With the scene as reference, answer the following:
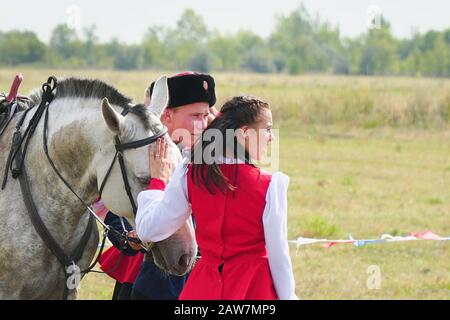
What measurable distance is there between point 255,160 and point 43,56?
57384 millimetres

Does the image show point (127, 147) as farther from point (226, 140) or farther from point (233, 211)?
point (233, 211)

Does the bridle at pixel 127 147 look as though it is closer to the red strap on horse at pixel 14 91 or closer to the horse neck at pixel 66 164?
the horse neck at pixel 66 164

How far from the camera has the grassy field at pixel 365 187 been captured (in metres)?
9.37

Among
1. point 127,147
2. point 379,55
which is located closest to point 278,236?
point 127,147

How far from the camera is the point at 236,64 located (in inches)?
4422

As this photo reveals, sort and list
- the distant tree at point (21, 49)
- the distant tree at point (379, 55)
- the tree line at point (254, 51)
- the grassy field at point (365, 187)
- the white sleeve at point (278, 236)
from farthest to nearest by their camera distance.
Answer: the distant tree at point (379, 55)
the tree line at point (254, 51)
the distant tree at point (21, 49)
the grassy field at point (365, 187)
the white sleeve at point (278, 236)

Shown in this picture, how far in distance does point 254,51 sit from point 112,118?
110795mm

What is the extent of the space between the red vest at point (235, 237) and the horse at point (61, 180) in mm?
789

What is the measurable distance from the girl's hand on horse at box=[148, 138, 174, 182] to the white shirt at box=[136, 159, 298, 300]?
175mm

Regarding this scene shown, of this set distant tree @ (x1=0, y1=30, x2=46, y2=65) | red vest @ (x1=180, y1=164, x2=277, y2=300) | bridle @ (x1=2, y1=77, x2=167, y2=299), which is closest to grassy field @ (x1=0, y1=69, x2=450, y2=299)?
bridle @ (x1=2, y1=77, x2=167, y2=299)

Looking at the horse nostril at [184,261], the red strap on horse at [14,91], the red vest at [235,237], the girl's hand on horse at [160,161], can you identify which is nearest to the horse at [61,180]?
the girl's hand on horse at [160,161]

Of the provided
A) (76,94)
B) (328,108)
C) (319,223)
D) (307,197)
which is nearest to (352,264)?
(319,223)

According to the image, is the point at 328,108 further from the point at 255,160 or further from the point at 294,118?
the point at 255,160

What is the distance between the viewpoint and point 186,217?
3936mm
